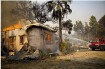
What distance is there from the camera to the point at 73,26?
4379mm

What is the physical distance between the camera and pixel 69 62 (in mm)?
4273

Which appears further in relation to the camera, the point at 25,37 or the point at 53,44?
the point at 53,44

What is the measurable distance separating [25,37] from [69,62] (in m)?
1.17

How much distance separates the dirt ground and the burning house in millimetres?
280

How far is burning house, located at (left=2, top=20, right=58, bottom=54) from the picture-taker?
415cm

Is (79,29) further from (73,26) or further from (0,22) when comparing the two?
(0,22)

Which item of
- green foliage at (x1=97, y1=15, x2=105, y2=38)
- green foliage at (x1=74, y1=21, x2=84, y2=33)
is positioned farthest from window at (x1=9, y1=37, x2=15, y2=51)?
green foliage at (x1=97, y1=15, x2=105, y2=38)

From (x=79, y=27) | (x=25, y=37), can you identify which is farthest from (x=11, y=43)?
(x=79, y=27)

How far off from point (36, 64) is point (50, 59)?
13.8 inches

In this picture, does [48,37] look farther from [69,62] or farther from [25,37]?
[69,62]

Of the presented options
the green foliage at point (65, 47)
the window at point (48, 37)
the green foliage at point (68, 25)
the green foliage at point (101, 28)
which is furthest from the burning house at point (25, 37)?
the green foliage at point (101, 28)

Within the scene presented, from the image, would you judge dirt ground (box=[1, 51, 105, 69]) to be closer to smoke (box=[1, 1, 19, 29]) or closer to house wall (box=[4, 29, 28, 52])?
house wall (box=[4, 29, 28, 52])

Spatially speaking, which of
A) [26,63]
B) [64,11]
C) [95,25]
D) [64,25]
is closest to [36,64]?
[26,63]

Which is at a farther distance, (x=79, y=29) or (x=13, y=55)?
(x=79, y=29)
